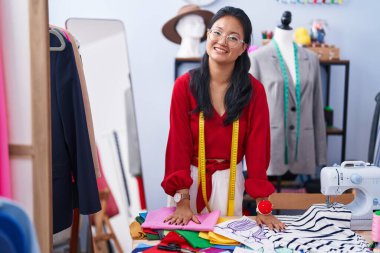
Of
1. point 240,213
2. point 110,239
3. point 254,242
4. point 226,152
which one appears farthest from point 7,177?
point 110,239

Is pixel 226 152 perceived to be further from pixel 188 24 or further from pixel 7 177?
pixel 188 24

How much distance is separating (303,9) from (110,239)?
93.4 inches

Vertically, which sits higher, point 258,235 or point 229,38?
point 229,38

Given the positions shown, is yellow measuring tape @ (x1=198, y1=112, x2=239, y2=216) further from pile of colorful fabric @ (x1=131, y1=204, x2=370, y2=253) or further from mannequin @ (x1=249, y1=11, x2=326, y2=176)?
mannequin @ (x1=249, y1=11, x2=326, y2=176)

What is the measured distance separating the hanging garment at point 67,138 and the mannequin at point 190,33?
5.54 feet

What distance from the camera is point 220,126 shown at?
1.80 meters

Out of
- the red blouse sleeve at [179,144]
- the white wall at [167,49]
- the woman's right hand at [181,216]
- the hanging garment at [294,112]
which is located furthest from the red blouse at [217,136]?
the white wall at [167,49]

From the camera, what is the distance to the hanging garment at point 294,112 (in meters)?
2.96

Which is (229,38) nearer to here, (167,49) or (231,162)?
(231,162)

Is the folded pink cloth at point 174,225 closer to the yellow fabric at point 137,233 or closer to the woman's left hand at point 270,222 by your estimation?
the yellow fabric at point 137,233

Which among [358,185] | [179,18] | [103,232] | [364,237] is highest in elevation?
[179,18]

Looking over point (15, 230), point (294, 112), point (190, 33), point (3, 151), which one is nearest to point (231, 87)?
point (3, 151)

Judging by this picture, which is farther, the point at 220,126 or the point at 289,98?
the point at 289,98

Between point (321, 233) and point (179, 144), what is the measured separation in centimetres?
62
